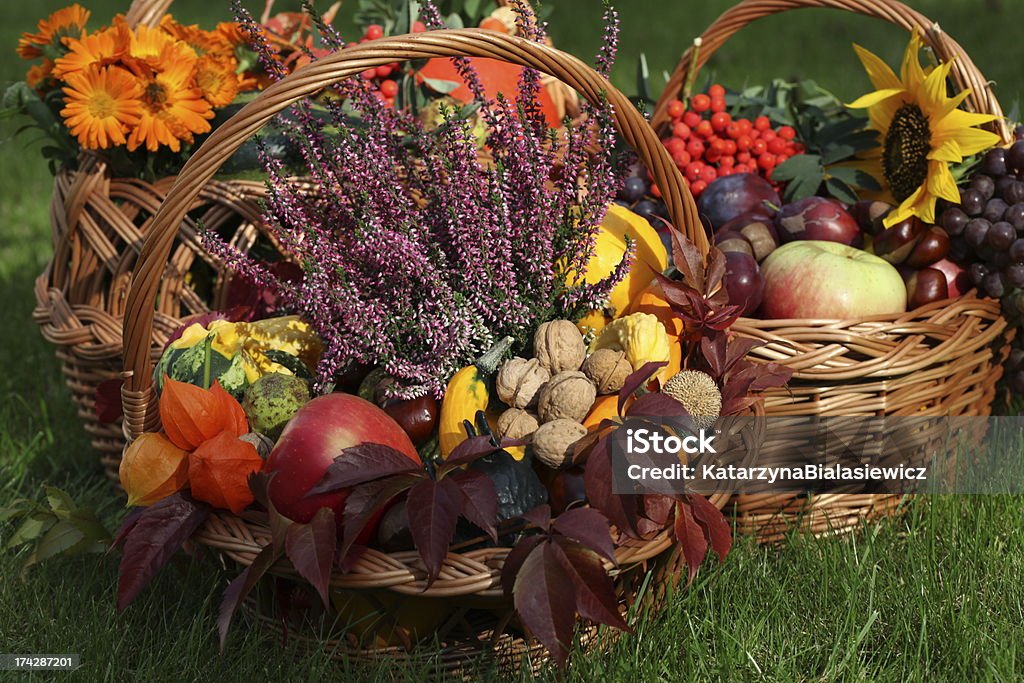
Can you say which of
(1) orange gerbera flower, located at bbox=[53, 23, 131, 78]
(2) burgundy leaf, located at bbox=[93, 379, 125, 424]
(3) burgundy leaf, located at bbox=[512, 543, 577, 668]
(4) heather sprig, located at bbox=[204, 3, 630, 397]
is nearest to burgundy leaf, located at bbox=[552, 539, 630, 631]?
(3) burgundy leaf, located at bbox=[512, 543, 577, 668]

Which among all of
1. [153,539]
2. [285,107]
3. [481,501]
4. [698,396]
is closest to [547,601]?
[481,501]

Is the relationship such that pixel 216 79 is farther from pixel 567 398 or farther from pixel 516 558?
pixel 516 558

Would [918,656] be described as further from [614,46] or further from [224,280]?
[224,280]

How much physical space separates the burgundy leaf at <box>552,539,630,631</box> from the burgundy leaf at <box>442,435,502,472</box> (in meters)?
0.21

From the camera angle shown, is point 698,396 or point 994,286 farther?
point 994,286

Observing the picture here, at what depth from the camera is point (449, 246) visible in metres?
1.90

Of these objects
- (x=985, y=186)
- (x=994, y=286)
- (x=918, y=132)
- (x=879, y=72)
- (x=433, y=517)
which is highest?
(x=879, y=72)

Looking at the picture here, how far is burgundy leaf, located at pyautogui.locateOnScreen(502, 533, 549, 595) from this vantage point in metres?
1.44

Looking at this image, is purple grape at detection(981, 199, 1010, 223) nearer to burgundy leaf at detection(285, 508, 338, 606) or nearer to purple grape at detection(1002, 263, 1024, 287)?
purple grape at detection(1002, 263, 1024, 287)

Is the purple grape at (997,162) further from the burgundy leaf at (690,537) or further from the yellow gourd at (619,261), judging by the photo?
the burgundy leaf at (690,537)

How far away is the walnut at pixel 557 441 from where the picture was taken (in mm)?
1629

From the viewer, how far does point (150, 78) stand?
2.36 metres

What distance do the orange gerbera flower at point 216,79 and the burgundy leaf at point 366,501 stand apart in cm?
134

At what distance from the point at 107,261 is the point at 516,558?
4.74 ft
